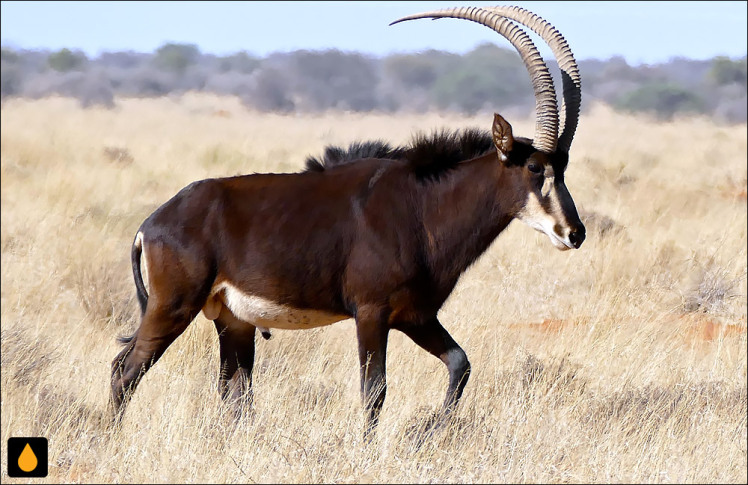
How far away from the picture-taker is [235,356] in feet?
22.7

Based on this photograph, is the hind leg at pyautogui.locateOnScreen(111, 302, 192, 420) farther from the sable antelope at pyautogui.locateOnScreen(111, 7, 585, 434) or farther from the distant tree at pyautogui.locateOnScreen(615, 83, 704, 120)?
the distant tree at pyautogui.locateOnScreen(615, 83, 704, 120)

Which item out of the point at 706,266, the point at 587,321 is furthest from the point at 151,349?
the point at 706,266

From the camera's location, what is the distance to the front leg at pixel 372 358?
6.07 m

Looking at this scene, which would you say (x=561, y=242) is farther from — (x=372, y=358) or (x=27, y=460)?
(x=27, y=460)

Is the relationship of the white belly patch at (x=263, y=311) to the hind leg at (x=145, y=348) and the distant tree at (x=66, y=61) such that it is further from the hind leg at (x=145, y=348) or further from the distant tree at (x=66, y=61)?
the distant tree at (x=66, y=61)

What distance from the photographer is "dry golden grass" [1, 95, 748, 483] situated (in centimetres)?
572

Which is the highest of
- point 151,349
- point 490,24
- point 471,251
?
point 490,24

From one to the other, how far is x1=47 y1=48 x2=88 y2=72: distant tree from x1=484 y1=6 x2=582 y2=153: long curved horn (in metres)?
39.1

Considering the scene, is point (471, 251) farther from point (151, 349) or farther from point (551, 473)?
point (151, 349)

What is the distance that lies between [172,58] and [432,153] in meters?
50.7

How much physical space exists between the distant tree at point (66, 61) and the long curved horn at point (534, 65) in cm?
3897

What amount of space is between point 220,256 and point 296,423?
1146 mm

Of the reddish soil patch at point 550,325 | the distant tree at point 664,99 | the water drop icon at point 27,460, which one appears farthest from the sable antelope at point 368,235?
the distant tree at point 664,99

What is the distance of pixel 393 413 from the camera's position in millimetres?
6582
